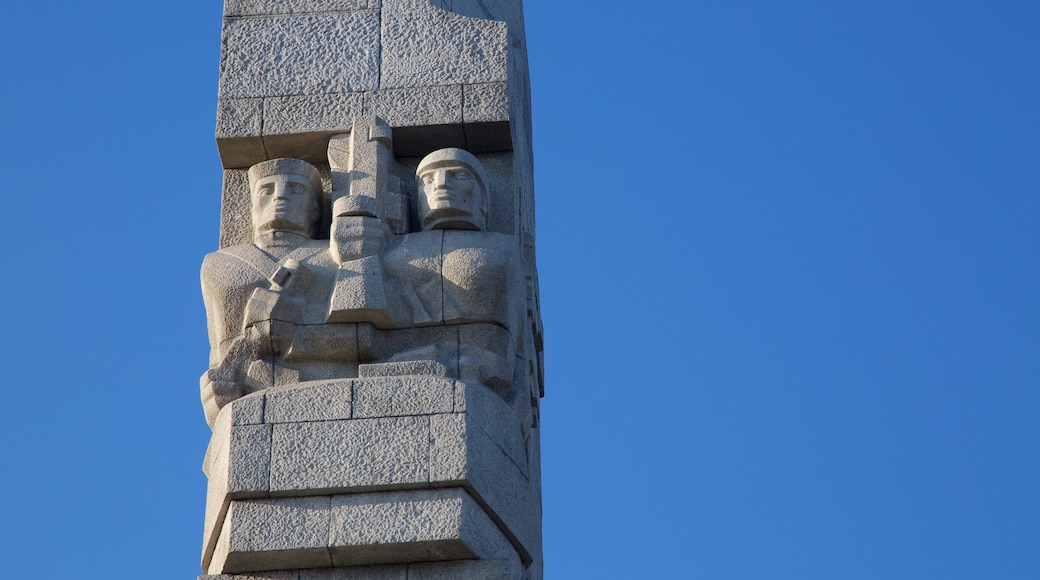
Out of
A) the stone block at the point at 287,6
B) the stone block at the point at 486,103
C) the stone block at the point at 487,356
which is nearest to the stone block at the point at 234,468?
the stone block at the point at 487,356

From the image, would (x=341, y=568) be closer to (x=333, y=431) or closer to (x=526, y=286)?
(x=333, y=431)

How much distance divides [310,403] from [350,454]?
39 centimetres

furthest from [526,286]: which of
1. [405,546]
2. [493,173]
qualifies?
[405,546]

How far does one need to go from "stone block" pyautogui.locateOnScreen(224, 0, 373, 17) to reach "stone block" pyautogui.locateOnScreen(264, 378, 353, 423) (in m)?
2.79

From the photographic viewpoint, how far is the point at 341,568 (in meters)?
9.52

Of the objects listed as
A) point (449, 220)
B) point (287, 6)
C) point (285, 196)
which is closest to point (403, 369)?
point (449, 220)

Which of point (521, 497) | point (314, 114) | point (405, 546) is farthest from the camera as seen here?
point (314, 114)

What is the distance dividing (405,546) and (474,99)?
2993 mm

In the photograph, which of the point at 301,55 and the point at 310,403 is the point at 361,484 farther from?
the point at 301,55

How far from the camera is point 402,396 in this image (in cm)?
982

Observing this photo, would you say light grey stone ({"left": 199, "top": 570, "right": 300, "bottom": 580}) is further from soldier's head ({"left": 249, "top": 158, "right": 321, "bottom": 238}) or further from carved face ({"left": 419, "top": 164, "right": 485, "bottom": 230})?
carved face ({"left": 419, "top": 164, "right": 485, "bottom": 230})

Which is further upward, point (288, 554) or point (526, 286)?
point (526, 286)

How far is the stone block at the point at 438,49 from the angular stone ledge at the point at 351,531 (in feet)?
9.33

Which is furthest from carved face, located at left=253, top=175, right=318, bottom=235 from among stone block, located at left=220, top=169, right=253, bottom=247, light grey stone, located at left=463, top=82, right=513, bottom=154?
light grey stone, located at left=463, top=82, right=513, bottom=154
